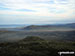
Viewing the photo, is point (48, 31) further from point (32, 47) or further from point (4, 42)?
point (4, 42)

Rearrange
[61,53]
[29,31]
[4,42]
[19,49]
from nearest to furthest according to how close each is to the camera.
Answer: [61,53] → [19,49] → [4,42] → [29,31]

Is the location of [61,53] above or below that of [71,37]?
below

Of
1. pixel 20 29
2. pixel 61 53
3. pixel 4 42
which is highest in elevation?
pixel 20 29

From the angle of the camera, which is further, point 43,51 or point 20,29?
point 20,29

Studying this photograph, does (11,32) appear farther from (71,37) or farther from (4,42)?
(71,37)

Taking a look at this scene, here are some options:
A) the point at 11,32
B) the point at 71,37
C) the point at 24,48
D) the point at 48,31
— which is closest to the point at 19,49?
the point at 24,48

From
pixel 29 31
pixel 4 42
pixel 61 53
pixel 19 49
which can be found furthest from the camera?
pixel 29 31
